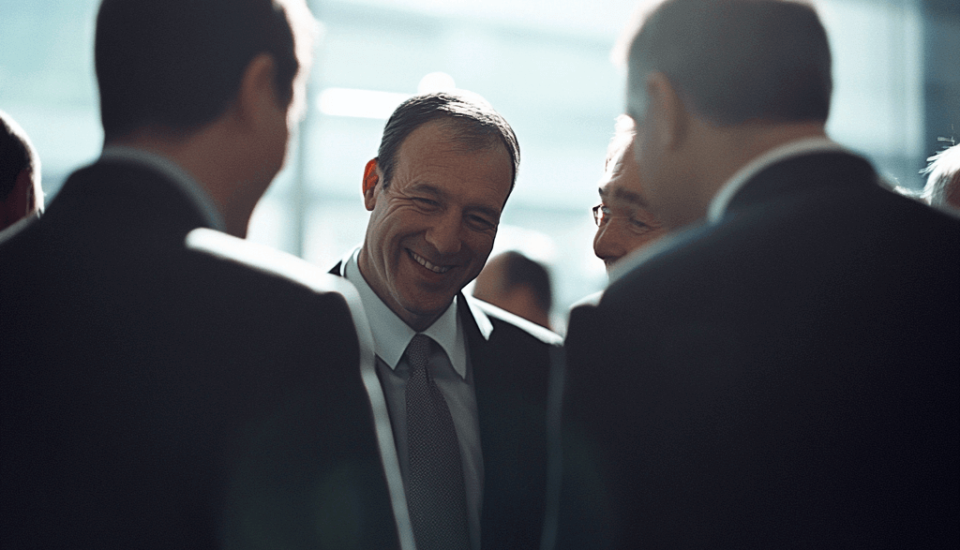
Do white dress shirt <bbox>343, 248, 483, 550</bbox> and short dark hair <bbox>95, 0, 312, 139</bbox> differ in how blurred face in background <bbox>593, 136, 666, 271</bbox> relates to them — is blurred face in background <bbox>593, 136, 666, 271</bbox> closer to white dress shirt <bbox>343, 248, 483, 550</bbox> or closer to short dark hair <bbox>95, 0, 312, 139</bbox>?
white dress shirt <bbox>343, 248, 483, 550</bbox>

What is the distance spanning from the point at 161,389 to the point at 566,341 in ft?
1.45

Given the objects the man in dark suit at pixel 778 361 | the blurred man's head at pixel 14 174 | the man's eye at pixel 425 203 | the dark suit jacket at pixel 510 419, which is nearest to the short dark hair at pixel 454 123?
the man's eye at pixel 425 203

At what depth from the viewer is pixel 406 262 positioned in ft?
5.65

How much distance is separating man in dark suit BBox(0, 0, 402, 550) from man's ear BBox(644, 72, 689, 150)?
18.3 inches

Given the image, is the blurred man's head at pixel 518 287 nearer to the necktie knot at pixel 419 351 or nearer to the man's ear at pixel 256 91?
the necktie knot at pixel 419 351

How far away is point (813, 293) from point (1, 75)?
4.02m

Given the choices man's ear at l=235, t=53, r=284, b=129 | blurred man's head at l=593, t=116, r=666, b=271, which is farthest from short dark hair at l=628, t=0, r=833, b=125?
blurred man's head at l=593, t=116, r=666, b=271

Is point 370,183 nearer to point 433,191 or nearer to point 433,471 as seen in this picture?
point 433,191

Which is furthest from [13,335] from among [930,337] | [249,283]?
[930,337]

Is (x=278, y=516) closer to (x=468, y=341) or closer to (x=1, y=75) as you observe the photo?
(x=468, y=341)

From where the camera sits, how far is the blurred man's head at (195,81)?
77 cm

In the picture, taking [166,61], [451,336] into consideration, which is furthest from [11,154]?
[451,336]

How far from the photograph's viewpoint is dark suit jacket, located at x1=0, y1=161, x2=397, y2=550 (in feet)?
→ 2.28

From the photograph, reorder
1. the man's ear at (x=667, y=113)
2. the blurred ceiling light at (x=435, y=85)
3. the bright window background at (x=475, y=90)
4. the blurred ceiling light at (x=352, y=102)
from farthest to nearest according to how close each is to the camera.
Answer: the blurred ceiling light at (x=352, y=102), the bright window background at (x=475, y=90), the blurred ceiling light at (x=435, y=85), the man's ear at (x=667, y=113)
